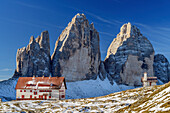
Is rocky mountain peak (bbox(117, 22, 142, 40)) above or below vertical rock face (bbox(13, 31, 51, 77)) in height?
above


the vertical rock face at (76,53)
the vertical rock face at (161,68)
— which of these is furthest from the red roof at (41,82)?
the vertical rock face at (161,68)

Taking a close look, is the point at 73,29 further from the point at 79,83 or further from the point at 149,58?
the point at 149,58

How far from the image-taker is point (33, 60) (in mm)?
128250

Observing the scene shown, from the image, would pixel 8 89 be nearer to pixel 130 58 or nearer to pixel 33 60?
pixel 33 60

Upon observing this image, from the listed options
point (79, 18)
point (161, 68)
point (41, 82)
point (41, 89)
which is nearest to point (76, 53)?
point (79, 18)

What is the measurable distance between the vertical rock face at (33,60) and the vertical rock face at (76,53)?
7769 mm

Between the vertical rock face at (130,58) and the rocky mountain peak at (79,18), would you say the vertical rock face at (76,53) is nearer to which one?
the rocky mountain peak at (79,18)

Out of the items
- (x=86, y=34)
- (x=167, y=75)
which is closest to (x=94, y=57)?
(x=86, y=34)

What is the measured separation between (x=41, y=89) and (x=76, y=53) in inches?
2882

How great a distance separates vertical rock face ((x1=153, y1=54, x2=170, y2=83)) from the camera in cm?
18412

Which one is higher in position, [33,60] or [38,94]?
[33,60]

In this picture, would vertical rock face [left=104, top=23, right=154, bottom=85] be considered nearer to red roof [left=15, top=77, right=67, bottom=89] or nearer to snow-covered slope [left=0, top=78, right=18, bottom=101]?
snow-covered slope [left=0, top=78, right=18, bottom=101]

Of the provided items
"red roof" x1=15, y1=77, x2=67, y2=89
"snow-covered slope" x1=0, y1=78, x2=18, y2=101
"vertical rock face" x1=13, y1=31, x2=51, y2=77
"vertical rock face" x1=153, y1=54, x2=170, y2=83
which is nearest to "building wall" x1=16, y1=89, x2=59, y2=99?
"red roof" x1=15, y1=77, x2=67, y2=89

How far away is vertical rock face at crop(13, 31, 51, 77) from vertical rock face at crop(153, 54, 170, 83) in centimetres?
10325
